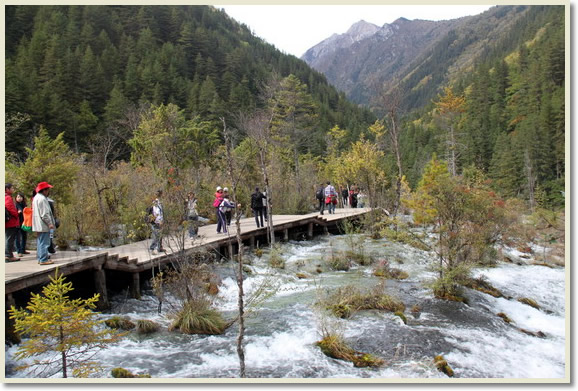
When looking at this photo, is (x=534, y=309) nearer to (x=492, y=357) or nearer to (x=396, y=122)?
(x=492, y=357)

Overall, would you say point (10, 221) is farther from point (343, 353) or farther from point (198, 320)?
point (343, 353)

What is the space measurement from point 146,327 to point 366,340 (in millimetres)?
4318

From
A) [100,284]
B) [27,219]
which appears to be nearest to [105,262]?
[100,284]

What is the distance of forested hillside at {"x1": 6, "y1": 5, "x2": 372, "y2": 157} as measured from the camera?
48656mm

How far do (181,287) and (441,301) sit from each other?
635cm

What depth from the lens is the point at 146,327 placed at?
8.05 m

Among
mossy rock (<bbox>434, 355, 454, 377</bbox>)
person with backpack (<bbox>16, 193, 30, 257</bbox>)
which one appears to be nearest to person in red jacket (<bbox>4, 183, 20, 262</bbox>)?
person with backpack (<bbox>16, 193, 30, 257</bbox>)

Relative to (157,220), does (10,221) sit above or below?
above

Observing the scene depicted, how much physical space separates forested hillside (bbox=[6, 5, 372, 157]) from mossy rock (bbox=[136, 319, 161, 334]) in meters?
24.4

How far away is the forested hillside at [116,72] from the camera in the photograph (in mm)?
48656

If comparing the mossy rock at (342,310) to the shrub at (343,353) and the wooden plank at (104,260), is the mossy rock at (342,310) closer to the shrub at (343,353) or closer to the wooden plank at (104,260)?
the shrub at (343,353)

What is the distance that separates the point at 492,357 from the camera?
7.21 m

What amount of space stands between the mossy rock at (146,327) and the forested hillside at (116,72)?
80.0ft

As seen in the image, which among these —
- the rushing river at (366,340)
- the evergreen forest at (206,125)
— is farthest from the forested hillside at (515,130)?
the rushing river at (366,340)
